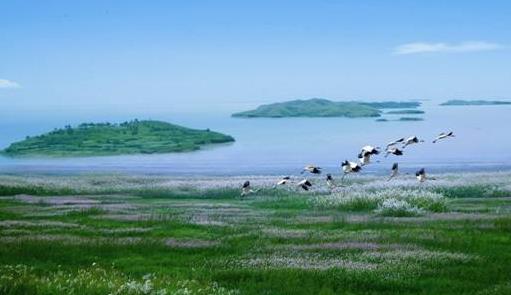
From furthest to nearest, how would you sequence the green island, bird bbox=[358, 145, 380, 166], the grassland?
the green island
bird bbox=[358, 145, 380, 166]
the grassland

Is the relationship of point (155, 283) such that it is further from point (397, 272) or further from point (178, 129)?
point (178, 129)

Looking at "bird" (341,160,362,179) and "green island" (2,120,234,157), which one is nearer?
"bird" (341,160,362,179)

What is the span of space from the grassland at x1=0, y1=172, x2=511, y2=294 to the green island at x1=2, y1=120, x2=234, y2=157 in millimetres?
99811

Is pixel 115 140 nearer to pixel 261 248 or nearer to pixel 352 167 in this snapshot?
pixel 261 248

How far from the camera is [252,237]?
77.2 ft

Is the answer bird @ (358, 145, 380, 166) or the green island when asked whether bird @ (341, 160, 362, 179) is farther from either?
the green island

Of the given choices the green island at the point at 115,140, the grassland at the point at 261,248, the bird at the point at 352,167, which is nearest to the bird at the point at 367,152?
the bird at the point at 352,167

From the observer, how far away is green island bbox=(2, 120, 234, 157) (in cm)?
13700

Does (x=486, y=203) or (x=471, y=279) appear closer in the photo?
(x=471, y=279)

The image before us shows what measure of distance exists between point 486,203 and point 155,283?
29686mm

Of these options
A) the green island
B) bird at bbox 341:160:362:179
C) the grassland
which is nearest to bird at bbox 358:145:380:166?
bird at bbox 341:160:362:179

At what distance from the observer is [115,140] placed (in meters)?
151

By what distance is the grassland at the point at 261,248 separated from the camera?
14883mm

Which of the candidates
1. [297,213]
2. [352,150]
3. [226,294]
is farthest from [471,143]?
[226,294]
